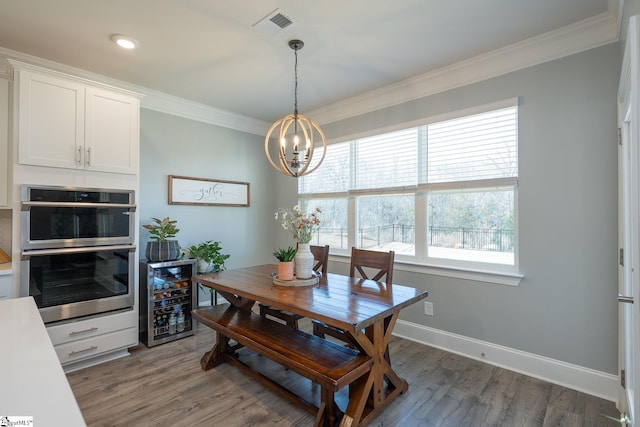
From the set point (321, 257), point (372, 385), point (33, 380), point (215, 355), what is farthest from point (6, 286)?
point (372, 385)

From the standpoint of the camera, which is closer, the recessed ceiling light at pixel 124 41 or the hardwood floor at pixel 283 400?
the hardwood floor at pixel 283 400

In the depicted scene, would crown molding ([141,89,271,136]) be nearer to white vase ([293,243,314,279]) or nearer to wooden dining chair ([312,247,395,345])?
white vase ([293,243,314,279])

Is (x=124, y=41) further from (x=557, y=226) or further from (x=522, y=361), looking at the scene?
(x=522, y=361)

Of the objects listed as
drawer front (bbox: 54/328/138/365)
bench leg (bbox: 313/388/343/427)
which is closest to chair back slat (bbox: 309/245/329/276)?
bench leg (bbox: 313/388/343/427)

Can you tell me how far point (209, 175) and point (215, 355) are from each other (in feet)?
7.74

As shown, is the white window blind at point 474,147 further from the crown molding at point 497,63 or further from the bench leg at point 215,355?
the bench leg at point 215,355

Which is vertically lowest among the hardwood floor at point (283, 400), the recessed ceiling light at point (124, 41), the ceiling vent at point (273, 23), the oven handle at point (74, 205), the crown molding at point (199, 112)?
the hardwood floor at point (283, 400)

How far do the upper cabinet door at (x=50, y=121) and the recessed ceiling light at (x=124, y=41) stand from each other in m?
0.51

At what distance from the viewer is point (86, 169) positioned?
2689 millimetres

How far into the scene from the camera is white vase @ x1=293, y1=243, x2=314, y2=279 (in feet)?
8.18

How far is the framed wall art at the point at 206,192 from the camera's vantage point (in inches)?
151

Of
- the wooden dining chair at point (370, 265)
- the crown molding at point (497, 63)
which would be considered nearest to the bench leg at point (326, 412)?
the wooden dining chair at point (370, 265)

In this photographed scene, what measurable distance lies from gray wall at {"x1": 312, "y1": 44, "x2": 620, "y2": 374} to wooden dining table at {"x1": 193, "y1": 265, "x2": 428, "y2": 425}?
42.6 inches

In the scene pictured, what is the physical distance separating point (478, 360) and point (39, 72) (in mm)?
4460
